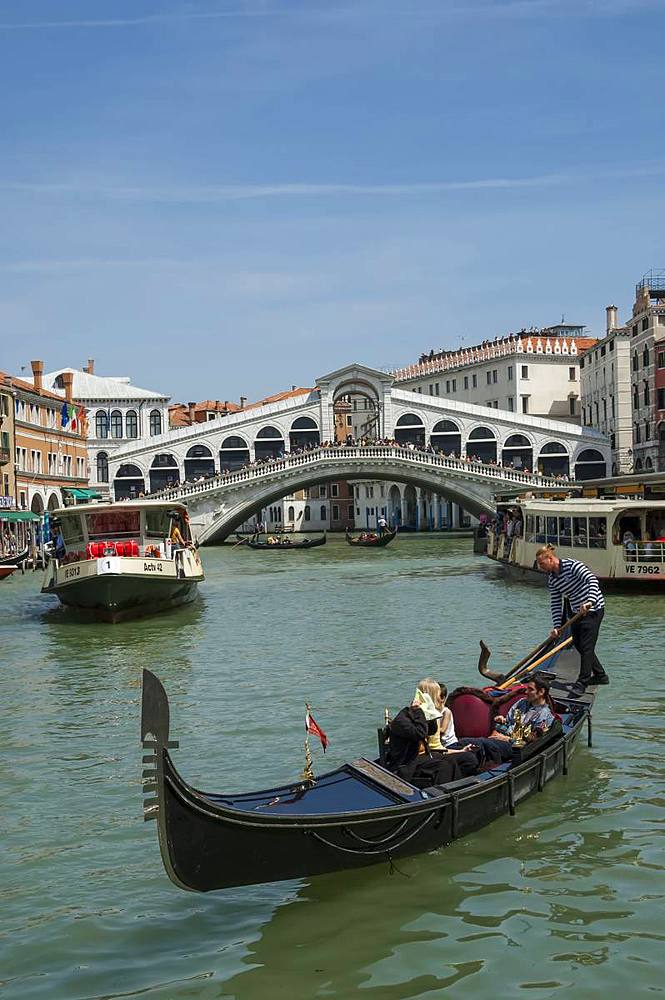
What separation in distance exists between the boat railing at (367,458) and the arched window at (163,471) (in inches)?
128

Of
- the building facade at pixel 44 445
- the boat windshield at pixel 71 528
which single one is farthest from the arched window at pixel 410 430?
the boat windshield at pixel 71 528

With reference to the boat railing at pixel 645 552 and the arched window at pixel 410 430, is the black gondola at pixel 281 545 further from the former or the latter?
the boat railing at pixel 645 552

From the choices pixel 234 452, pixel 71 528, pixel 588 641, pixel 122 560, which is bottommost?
pixel 588 641

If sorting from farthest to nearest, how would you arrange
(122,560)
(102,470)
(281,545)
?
(102,470) < (281,545) < (122,560)

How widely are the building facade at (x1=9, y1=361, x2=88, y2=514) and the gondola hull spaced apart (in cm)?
2544

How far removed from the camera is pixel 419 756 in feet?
17.9

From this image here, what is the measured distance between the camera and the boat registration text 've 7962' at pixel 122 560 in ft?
47.5

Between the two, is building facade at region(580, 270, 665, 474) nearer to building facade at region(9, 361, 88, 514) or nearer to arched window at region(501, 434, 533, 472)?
arched window at region(501, 434, 533, 472)

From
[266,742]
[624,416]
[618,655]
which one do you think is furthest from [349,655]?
[624,416]

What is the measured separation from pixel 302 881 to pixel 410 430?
114ft

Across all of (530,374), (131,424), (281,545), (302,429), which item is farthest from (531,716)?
(530,374)

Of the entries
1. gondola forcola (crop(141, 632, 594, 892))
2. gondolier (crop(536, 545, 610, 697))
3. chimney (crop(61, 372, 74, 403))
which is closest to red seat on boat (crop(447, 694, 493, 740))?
gondola forcola (crop(141, 632, 594, 892))

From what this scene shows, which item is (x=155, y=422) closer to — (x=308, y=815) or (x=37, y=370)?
(x=37, y=370)

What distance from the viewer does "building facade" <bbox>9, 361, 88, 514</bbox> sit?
1253 inches
